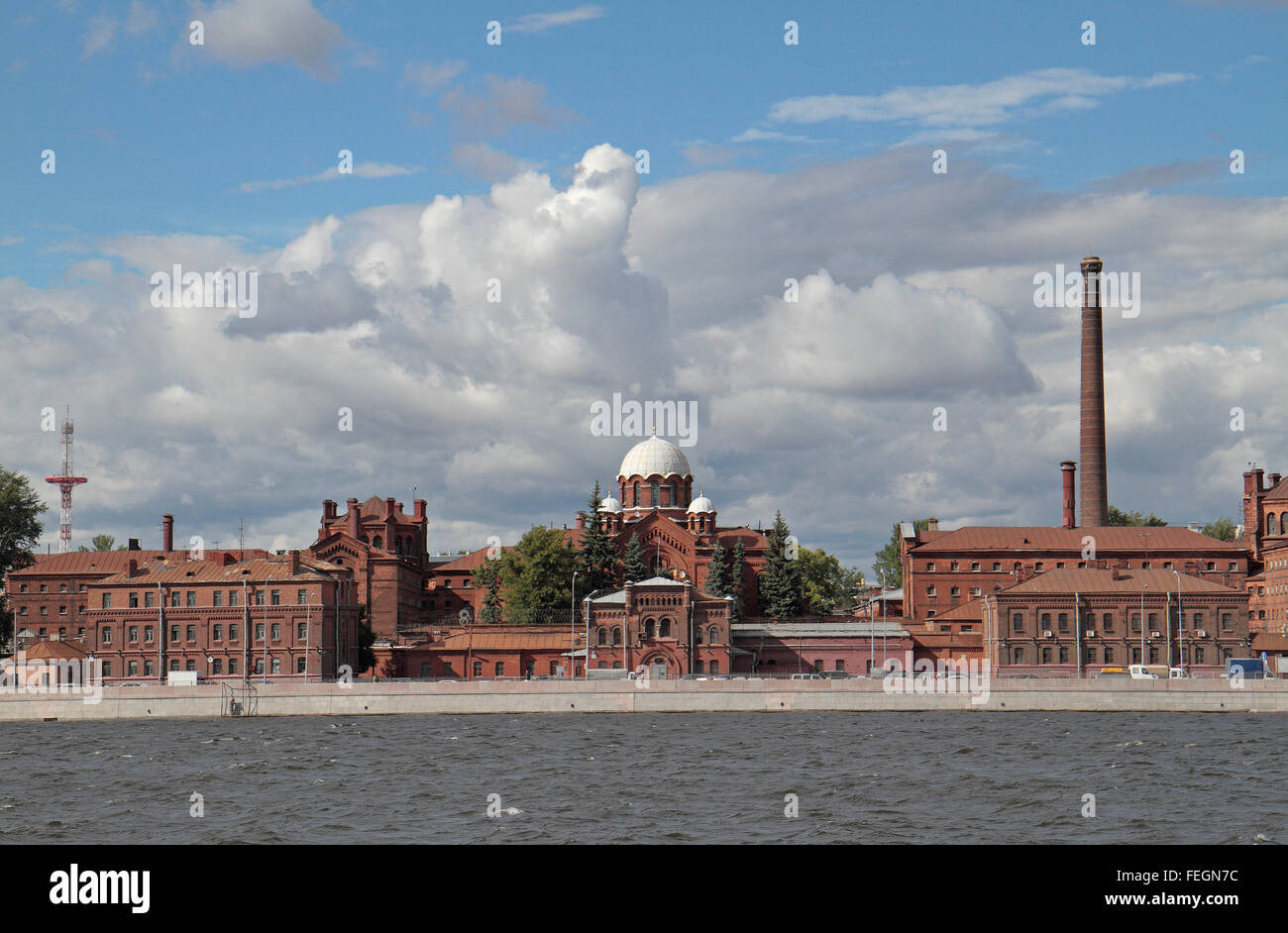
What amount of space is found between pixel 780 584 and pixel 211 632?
38.6 metres

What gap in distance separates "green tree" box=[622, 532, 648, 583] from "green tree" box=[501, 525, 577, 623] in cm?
416

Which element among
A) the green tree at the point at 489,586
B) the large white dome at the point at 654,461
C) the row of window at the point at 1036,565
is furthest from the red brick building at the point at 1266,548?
the green tree at the point at 489,586

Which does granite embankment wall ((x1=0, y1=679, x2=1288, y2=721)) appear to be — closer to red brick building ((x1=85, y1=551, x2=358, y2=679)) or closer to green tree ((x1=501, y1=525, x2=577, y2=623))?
red brick building ((x1=85, y1=551, x2=358, y2=679))

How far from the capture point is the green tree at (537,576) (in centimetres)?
9688

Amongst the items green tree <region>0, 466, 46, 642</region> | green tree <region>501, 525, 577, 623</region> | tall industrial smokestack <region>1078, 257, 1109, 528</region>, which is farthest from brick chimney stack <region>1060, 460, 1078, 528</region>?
green tree <region>0, 466, 46, 642</region>

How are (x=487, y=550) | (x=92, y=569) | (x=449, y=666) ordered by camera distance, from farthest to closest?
(x=487, y=550) → (x=92, y=569) → (x=449, y=666)

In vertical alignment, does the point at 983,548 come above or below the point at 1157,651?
above

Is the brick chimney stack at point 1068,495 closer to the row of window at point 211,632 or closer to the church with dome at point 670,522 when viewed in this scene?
the church with dome at point 670,522

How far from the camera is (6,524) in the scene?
361 feet

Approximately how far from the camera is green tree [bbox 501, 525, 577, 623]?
9688cm
